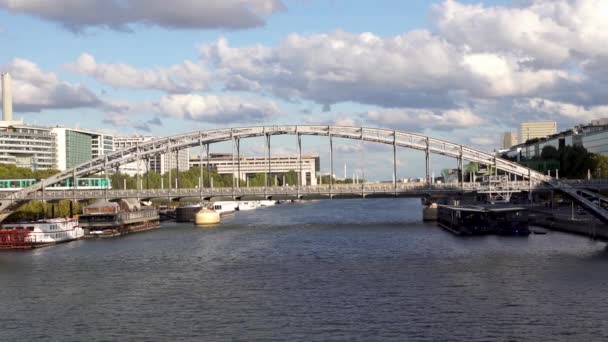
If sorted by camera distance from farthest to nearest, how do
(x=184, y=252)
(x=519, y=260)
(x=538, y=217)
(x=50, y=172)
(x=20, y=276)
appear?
(x=50, y=172)
(x=538, y=217)
(x=184, y=252)
(x=519, y=260)
(x=20, y=276)

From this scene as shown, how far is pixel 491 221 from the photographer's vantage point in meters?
94.9

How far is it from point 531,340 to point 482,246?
42.0m

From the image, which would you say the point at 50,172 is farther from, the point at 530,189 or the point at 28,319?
the point at 28,319

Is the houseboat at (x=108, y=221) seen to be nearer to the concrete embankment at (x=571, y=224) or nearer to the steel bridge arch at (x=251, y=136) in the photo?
the steel bridge arch at (x=251, y=136)

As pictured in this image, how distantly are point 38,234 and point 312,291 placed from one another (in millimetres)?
46430

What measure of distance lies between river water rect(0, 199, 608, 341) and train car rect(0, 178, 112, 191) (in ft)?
146

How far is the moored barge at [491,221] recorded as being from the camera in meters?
92.5

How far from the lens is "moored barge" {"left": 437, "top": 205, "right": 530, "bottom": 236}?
92500 mm

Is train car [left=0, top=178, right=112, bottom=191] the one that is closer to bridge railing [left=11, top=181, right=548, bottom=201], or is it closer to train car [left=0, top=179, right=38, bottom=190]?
train car [left=0, top=179, right=38, bottom=190]

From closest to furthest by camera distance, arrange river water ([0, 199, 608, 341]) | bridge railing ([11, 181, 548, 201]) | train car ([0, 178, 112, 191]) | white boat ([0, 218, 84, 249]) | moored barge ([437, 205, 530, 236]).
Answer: river water ([0, 199, 608, 341]), white boat ([0, 218, 84, 249]), moored barge ([437, 205, 530, 236]), bridge railing ([11, 181, 548, 201]), train car ([0, 178, 112, 191])

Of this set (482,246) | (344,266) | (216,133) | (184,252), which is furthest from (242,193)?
(344,266)

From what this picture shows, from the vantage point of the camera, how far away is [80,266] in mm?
68375

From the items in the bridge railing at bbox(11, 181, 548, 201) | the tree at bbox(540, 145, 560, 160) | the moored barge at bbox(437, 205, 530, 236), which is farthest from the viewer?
the tree at bbox(540, 145, 560, 160)

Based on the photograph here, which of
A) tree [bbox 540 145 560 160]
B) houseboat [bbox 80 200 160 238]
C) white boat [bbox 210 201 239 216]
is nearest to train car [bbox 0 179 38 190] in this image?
houseboat [bbox 80 200 160 238]
